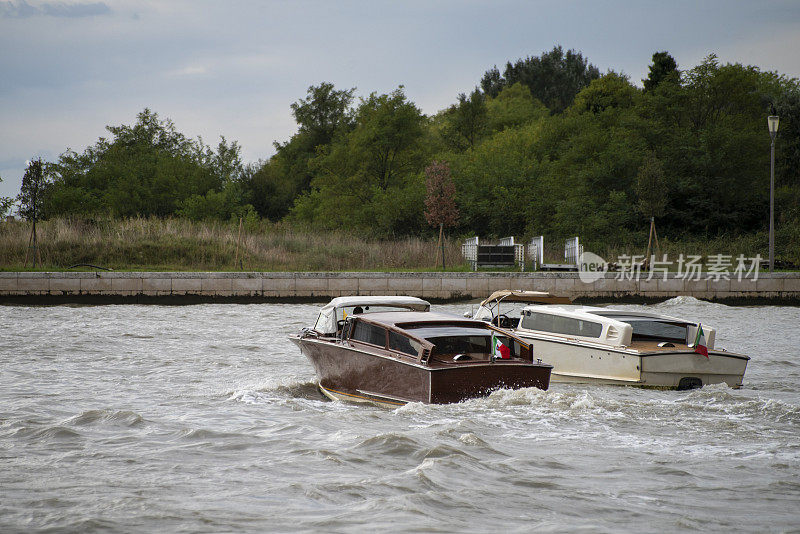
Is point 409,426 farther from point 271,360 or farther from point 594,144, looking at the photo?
point 594,144

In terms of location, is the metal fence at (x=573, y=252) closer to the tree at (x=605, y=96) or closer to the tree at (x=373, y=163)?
the tree at (x=373, y=163)

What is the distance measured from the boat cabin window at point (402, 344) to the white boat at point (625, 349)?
3917mm

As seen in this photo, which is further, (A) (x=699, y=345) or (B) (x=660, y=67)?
(B) (x=660, y=67)

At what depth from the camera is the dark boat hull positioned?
29.9 ft

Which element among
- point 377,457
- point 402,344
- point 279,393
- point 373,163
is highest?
point 373,163

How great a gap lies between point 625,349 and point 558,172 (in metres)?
37.1

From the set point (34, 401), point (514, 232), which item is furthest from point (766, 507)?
point (514, 232)

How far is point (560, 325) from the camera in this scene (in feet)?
42.9

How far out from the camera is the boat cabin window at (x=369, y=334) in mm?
10107

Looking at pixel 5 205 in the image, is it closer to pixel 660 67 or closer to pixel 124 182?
pixel 124 182

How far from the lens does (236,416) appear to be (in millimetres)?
9578

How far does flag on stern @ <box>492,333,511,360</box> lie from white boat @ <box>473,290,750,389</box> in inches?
97.7

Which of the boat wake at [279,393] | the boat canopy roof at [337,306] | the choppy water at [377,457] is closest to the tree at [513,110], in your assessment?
the boat canopy roof at [337,306]

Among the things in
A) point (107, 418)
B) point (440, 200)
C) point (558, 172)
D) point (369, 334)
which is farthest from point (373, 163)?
point (107, 418)
